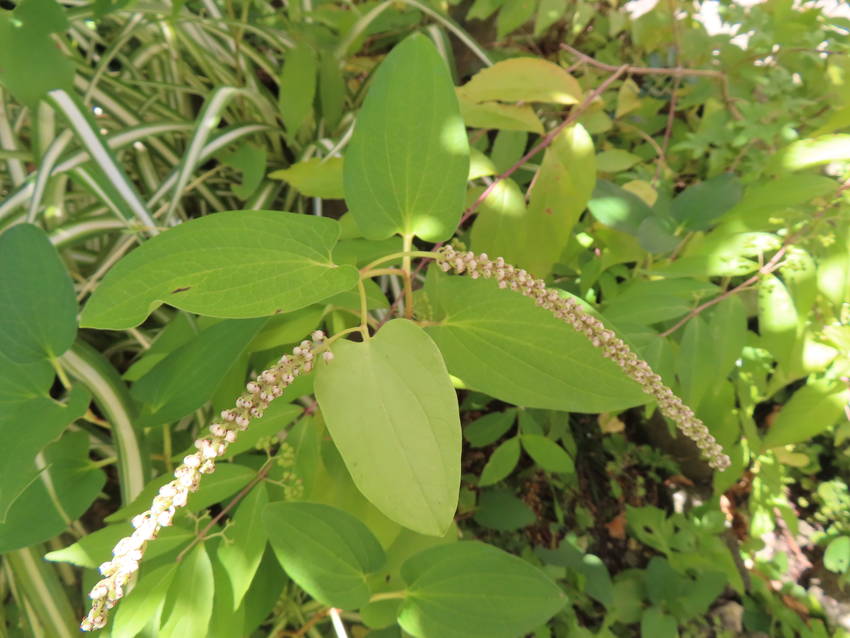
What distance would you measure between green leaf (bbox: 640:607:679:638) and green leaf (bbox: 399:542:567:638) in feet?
1.71

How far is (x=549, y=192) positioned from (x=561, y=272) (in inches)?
9.8

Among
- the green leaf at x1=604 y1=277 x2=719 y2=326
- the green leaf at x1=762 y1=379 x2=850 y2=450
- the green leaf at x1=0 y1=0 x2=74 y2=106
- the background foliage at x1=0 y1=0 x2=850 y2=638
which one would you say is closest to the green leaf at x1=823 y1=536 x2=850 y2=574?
the background foliage at x1=0 y1=0 x2=850 y2=638

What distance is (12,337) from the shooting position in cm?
48

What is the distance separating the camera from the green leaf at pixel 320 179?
1.91ft

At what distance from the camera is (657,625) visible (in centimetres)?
90

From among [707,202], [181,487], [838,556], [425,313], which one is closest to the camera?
[181,487]

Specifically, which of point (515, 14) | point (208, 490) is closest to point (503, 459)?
point (208, 490)

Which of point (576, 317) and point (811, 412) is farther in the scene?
point (811, 412)

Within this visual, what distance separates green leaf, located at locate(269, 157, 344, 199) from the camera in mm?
583

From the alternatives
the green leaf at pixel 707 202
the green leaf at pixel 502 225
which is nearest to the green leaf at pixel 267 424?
the green leaf at pixel 502 225

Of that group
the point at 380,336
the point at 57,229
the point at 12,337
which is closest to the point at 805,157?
the point at 380,336

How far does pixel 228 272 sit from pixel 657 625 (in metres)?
0.94

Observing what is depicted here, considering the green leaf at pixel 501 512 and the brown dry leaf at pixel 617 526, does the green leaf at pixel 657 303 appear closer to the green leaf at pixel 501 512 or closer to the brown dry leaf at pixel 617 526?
the green leaf at pixel 501 512

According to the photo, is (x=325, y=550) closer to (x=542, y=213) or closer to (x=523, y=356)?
(x=523, y=356)
